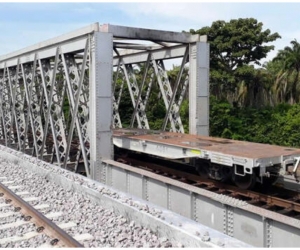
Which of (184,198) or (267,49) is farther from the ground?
(267,49)

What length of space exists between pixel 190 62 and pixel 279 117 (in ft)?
30.2

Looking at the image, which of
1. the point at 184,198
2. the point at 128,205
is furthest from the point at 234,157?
the point at 128,205

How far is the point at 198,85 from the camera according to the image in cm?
1296

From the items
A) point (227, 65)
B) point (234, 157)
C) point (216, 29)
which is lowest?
point (234, 157)

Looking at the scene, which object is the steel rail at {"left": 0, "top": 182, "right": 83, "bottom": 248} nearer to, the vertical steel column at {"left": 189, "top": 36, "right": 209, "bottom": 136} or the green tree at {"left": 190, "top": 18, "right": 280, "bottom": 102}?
the vertical steel column at {"left": 189, "top": 36, "right": 209, "bottom": 136}

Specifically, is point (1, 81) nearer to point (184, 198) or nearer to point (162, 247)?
point (184, 198)

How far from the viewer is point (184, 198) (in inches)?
324

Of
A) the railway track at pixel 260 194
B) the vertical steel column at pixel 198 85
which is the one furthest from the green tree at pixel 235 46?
the railway track at pixel 260 194

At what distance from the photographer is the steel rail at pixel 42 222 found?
5850mm

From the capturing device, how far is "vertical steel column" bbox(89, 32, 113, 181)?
10.9 m

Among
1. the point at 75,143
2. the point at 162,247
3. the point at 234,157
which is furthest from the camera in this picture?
the point at 75,143

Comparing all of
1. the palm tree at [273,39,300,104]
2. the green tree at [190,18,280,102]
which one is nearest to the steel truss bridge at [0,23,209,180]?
the green tree at [190,18,280,102]

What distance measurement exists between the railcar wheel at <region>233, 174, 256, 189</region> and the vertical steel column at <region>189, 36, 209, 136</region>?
4.31m

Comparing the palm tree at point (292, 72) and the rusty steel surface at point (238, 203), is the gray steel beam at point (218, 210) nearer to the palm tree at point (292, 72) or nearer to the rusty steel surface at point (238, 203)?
the rusty steel surface at point (238, 203)
